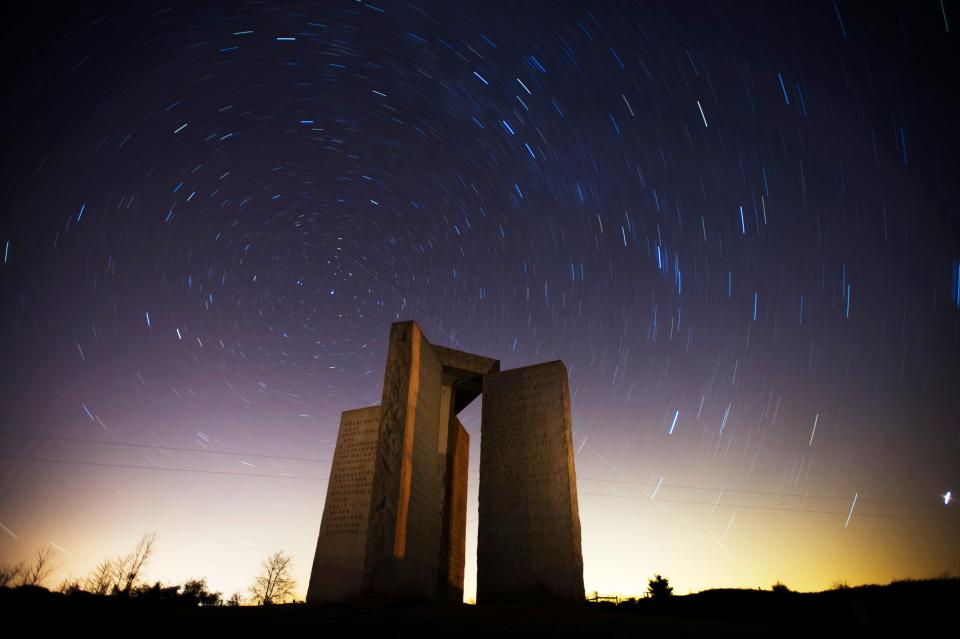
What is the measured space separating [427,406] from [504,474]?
273cm

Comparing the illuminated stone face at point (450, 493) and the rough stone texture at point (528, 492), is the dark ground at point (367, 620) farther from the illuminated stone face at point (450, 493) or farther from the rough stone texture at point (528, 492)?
the rough stone texture at point (528, 492)

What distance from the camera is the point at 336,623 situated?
605cm

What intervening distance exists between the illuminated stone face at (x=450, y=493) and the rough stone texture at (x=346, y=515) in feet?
0.13

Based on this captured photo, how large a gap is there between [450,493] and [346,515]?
3.69 m

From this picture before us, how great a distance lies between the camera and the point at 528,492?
11.3 metres

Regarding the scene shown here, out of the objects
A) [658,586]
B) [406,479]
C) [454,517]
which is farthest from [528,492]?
[658,586]

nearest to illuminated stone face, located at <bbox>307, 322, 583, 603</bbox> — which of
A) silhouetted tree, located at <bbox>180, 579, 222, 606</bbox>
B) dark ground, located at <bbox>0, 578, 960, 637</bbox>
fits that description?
dark ground, located at <bbox>0, 578, 960, 637</bbox>

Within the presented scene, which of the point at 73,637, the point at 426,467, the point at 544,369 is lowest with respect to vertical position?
the point at 73,637

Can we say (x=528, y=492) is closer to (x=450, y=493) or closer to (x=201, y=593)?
(x=450, y=493)

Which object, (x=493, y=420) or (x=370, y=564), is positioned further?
(x=493, y=420)

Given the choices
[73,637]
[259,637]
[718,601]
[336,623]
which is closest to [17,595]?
[73,637]

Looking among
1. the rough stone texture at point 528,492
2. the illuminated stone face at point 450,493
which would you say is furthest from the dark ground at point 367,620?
the rough stone texture at point 528,492

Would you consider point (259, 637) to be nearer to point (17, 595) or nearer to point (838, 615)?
point (17, 595)

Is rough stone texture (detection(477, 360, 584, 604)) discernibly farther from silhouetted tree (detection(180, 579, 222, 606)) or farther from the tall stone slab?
silhouetted tree (detection(180, 579, 222, 606))
